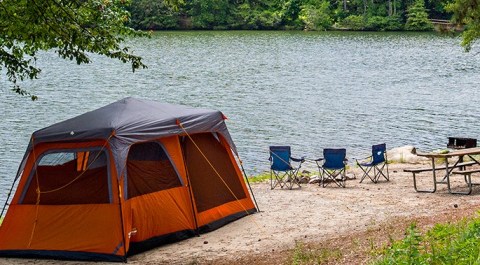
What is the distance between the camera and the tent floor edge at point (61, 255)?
32.9ft

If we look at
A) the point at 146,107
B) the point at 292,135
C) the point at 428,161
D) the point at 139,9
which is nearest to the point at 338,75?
the point at 292,135

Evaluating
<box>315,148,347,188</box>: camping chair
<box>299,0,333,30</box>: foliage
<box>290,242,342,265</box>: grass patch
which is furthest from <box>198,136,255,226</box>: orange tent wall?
<box>299,0,333,30</box>: foliage

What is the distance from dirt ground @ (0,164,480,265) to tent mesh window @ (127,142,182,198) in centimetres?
83

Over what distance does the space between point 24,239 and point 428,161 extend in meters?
10.5

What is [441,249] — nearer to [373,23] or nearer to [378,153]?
[378,153]

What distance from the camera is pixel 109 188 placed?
1028cm

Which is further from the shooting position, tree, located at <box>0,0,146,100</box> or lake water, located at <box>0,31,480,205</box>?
lake water, located at <box>0,31,480,205</box>

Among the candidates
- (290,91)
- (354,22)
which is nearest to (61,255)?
(290,91)

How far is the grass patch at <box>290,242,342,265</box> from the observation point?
28.4ft

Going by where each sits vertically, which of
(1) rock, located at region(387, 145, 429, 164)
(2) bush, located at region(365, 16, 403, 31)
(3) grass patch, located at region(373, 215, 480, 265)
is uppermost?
(3) grass patch, located at region(373, 215, 480, 265)

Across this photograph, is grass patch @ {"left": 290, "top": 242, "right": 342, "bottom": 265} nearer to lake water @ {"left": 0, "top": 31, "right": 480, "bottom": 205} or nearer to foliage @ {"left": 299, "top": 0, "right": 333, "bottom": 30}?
lake water @ {"left": 0, "top": 31, "right": 480, "bottom": 205}

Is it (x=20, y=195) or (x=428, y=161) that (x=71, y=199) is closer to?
(x=20, y=195)

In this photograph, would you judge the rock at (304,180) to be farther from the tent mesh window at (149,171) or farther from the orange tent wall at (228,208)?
the tent mesh window at (149,171)

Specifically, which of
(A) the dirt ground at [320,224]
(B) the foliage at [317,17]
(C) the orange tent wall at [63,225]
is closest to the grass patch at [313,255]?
(A) the dirt ground at [320,224]
